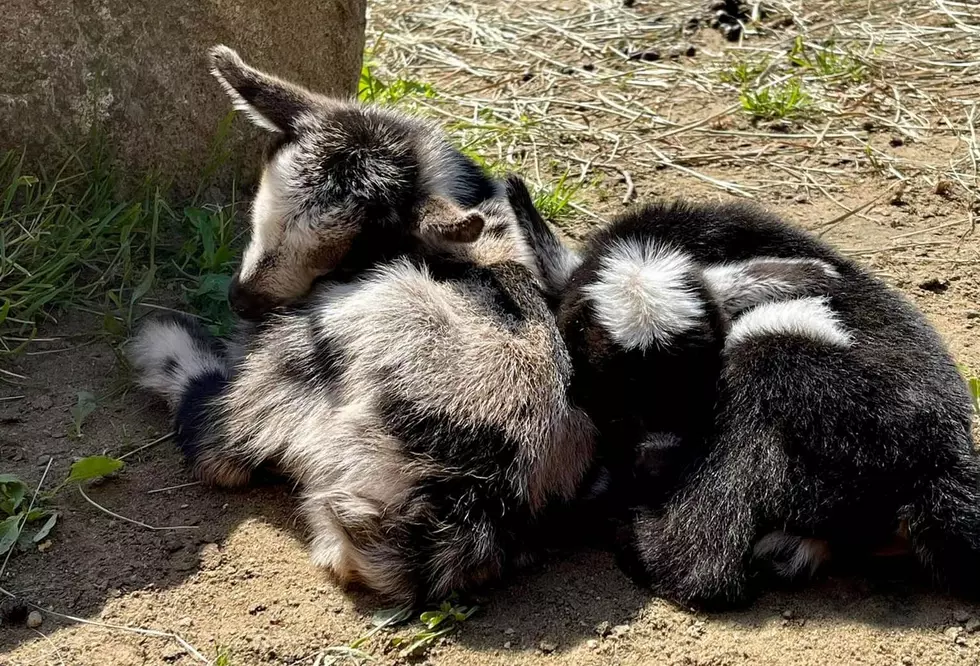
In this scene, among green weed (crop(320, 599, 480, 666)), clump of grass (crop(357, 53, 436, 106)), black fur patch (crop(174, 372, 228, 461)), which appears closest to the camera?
green weed (crop(320, 599, 480, 666))

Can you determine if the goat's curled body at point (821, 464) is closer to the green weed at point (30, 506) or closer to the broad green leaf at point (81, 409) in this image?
the green weed at point (30, 506)

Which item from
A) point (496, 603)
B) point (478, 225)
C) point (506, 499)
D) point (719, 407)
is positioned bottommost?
point (496, 603)

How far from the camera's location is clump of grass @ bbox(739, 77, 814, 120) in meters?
7.16

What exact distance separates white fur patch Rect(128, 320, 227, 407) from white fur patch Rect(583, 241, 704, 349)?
159 centimetres

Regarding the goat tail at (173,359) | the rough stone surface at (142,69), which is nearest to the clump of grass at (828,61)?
the rough stone surface at (142,69)

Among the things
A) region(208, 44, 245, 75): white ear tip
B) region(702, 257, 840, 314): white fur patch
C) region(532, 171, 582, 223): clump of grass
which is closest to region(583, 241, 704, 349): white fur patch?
region(702, 257, 840, 314): white fur patch

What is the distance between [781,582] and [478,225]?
161cm

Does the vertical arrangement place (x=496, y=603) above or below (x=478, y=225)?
below

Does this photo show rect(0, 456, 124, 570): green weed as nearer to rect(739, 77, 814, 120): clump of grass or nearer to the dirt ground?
the dirt ground

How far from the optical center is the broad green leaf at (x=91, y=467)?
13.3ft

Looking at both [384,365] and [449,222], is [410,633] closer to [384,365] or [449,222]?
[384,365]

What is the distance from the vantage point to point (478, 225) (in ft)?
13.2

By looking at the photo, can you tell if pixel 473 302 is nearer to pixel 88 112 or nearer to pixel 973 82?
pixel 88 112

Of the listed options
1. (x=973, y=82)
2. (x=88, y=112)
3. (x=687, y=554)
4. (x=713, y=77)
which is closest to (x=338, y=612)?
(x=687, y=554)
